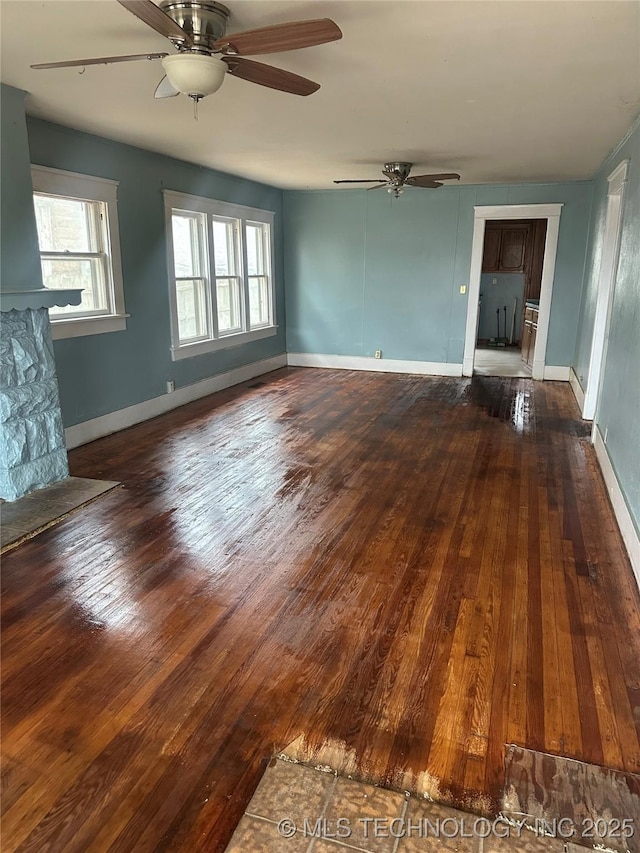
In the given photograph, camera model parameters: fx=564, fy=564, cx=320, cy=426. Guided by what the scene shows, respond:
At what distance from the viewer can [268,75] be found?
2.52 m

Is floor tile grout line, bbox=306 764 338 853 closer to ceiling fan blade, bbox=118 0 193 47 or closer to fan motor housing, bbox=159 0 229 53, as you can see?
ceiling fan blade, bbox=118 0 193 47

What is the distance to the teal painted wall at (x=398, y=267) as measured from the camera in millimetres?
7371

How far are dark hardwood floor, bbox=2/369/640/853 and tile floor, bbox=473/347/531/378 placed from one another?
4033 mm

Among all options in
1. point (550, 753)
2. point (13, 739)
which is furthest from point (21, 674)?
point (550, 753)

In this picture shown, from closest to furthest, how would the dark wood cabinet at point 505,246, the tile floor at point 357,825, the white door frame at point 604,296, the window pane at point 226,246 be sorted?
the tile floor at point 357,825
the white door frame at point 604,296
the window pane at point 226,246
the dark wood cabinet at point 505,246

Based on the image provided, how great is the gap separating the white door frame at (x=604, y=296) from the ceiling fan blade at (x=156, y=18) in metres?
3.98

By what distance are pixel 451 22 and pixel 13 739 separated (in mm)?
3261

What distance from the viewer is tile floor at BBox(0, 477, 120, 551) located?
3.28 m

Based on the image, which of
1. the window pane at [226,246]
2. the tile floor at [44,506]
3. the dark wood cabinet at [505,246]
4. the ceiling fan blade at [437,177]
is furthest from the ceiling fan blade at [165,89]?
the dark wood cabinet at [505,246]

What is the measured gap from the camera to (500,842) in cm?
154

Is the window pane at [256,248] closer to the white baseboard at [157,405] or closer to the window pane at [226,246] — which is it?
the window pane at [226,246]

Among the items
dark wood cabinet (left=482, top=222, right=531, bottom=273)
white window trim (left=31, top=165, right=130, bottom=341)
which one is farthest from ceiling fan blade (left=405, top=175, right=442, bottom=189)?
dark wood cabinet (left=482, top=222, right=531, bottom=273)

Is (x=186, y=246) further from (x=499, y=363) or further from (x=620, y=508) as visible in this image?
(x=499, y=363)

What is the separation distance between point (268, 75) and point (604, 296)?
13.6ft
